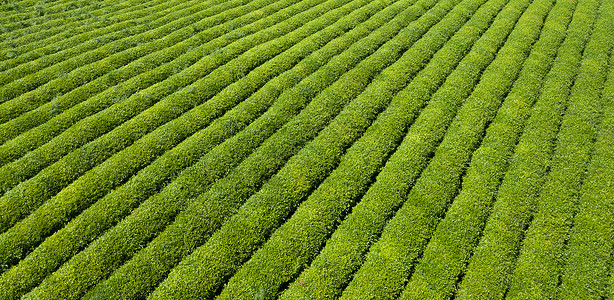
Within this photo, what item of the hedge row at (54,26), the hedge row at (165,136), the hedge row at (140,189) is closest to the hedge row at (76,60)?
the hedge row at (54,26)

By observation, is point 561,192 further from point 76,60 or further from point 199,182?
point 76,60

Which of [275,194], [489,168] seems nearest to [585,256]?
[489,168]

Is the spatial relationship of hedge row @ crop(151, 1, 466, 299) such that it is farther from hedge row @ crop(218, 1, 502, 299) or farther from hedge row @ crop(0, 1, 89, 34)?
hedge row @ crop(0, 1, 89, 34)

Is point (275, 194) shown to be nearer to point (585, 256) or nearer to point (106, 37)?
point (585, 256)

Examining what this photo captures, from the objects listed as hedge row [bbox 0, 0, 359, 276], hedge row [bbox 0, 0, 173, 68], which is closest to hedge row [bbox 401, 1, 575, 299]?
hedge row [bbox 0, 0, 359, 276]

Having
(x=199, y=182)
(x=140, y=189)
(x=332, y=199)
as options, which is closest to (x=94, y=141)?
(x=140, y=189)

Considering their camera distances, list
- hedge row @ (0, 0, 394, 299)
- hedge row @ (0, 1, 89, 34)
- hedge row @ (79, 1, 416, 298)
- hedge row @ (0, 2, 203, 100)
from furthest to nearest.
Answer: hedge row @ (0, 1, 89, 34)
hedge row @ (0, 2, 203, 100)
hedge row @ (0, 0, 394, 299)
hedge row @ (79, 1, 416, 298)

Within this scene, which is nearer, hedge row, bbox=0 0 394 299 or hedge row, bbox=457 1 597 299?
hedge row, bbox=0 0 394 299
